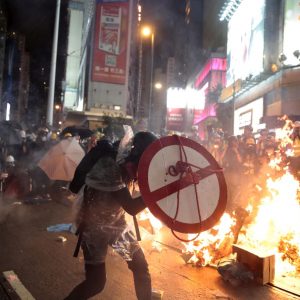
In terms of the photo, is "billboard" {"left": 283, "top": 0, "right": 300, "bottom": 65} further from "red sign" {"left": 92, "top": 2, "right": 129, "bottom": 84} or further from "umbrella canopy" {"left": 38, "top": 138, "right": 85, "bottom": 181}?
"red sign" {"left": 92, "top": 2, "right": 129, "bottom": 84}

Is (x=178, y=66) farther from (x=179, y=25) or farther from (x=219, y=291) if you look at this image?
(x=219, y=291)

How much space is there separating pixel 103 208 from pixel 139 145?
0.63 meters

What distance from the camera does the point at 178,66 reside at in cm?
7475

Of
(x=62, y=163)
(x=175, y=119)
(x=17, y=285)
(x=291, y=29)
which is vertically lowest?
(x=17, y=285)

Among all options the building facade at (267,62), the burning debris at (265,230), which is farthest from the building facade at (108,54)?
the burning debris at (265,230)

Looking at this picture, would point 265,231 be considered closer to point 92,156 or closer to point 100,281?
point 100,281

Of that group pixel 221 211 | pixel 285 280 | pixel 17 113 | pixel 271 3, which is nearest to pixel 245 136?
pixel 285 280

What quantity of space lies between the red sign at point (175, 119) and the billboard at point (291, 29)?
30.8 metres

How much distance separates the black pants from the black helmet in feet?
2.85

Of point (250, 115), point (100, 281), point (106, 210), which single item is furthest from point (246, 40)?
point (100, 281)

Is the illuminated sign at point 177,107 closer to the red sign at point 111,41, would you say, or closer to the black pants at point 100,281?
the red sign at point 111,41

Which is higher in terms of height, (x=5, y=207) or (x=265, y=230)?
(x=265, y=230)

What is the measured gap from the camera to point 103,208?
2.98 metres

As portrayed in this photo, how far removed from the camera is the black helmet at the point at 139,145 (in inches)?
114
